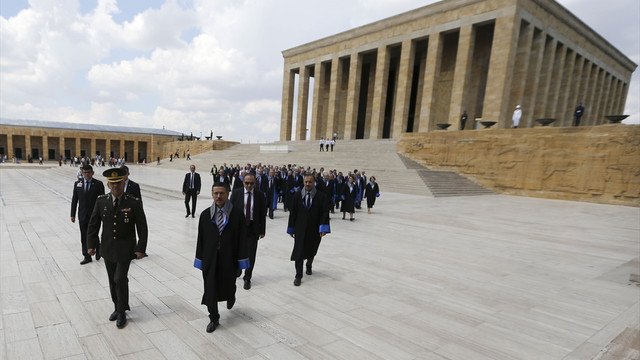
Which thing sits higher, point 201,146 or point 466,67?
point 466,67

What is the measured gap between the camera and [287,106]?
1624 inches

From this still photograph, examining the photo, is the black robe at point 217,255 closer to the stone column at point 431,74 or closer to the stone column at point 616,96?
the stone column at point 431,74

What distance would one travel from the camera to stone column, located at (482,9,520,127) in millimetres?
23766

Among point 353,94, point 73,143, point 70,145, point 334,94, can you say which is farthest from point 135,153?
point 353,94

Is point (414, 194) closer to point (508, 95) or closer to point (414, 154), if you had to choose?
point (414, 154)

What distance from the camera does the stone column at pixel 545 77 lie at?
27.8 m

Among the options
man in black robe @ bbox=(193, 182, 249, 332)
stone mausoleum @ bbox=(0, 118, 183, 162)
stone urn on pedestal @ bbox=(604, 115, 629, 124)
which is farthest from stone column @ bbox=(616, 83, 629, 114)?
stone mausoleum @ bbox=(0, 118, 183, 162)

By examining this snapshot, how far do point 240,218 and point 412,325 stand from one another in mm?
2193

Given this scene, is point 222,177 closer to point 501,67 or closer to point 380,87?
point 501,67

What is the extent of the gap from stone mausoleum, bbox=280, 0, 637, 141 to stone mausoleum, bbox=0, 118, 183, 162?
2905cm

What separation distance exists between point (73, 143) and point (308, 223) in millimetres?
61365

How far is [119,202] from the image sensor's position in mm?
3178

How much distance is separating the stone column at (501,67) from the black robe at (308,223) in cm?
2462

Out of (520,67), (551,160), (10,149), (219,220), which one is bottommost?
(10,149)
